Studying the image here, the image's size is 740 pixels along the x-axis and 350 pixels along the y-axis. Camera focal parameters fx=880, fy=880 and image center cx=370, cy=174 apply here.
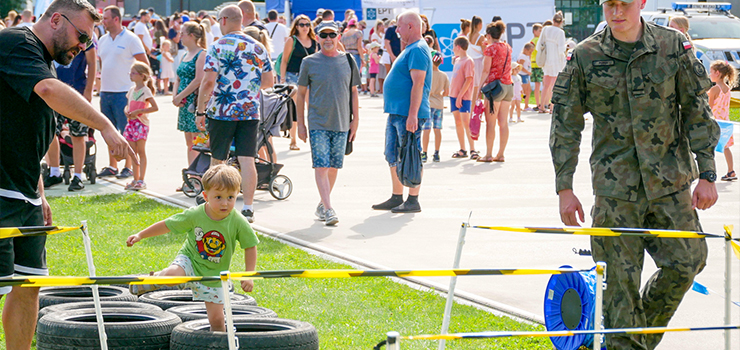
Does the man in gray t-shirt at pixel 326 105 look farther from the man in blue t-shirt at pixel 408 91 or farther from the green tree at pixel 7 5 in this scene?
the green tree at pixel 7 5

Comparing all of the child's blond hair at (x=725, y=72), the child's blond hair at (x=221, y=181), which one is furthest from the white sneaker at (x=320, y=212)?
the child's blond hair at (x=725, y=72)

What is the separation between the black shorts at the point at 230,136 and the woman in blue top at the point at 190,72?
1634mm

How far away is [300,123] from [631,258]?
5575 mm

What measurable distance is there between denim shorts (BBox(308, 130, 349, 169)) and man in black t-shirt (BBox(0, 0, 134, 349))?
4.75 m

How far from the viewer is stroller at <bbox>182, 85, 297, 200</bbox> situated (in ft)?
34.3

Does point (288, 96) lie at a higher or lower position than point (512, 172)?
higher

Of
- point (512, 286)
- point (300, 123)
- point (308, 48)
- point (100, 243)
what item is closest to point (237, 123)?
point (300, 123)

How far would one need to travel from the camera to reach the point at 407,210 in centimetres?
997

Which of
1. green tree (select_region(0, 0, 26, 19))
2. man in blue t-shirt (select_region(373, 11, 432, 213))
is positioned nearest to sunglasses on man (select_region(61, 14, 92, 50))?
man in blue t-shirt (select_region(373, 11, 432, 213))

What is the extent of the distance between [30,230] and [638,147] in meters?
3.08

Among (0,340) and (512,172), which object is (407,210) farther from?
(0,340)

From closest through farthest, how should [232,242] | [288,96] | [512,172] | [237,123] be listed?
[232,242]
[237,123]
[288,96]
[512,172]

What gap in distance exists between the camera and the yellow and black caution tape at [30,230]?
386 centimetres

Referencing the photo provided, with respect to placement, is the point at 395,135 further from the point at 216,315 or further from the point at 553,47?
the point at 553,47
